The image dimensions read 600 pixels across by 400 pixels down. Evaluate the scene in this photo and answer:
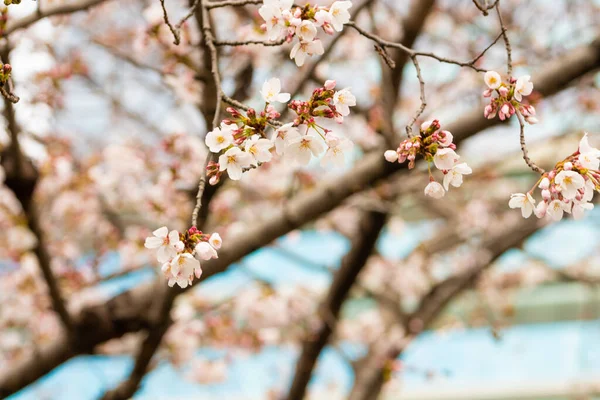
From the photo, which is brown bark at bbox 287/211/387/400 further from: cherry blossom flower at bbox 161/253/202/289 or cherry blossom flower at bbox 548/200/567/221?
cherry blossom flower at bbox 161/253/202/289

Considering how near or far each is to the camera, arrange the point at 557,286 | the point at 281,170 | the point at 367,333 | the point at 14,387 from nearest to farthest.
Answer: the point at 14,387 < the point at 281,170 < the point at 367,333 < the point at 557,286

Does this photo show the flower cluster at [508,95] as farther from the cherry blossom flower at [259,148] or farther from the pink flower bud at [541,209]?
the cherry blossom flower at [259,148]

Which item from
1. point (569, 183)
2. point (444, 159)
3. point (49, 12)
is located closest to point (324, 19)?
point (444, 159)

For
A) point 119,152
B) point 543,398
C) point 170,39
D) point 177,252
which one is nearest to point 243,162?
point 177,252

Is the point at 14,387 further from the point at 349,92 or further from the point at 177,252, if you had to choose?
the point at 349,92

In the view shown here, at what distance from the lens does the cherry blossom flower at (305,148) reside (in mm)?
1246

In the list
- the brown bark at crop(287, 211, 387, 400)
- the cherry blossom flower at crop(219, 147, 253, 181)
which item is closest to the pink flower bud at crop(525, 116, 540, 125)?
the cherry blossom flower at crop(219, 147, 253, 181)

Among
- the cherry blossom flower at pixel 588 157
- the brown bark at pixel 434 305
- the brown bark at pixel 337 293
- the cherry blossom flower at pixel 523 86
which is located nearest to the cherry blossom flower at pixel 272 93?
the cherry blossom flower at pixel 523 86

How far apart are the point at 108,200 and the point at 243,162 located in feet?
12.0

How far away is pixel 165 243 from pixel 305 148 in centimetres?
34

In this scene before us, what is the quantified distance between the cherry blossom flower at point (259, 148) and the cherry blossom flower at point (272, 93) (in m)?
0.10

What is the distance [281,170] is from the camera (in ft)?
16.7

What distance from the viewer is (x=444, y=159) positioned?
4.20 feet

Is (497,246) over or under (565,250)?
under
